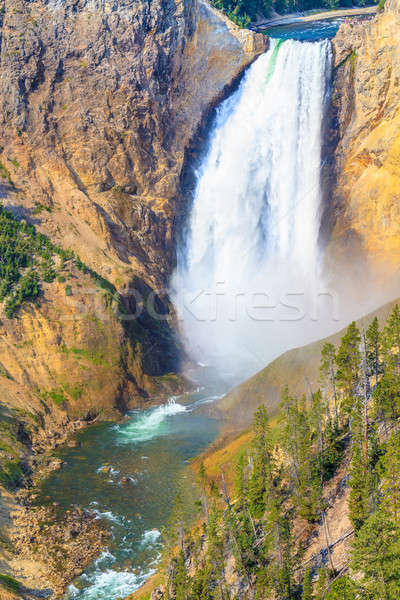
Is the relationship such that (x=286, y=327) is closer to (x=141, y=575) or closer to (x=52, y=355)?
(x=52, y=355)

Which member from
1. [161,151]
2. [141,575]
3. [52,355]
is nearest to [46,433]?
[52,355]

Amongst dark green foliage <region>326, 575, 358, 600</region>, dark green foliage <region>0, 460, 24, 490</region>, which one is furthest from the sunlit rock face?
dark green foliage <region>326, 575, 358, 600</region>

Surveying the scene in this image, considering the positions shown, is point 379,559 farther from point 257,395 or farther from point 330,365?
point 257,395

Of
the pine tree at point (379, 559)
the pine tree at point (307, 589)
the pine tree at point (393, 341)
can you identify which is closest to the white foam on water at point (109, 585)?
the pine tree at point (307, 589)

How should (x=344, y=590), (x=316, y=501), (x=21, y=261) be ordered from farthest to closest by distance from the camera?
(x=21, y=261) → (x=316, y=501) → (x=344, y=590)

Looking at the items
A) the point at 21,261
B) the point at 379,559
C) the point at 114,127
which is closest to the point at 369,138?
→ the point at 114,127

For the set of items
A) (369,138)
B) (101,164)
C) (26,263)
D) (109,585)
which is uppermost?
(101,164)

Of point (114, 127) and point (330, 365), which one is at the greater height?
point (114, 127)
